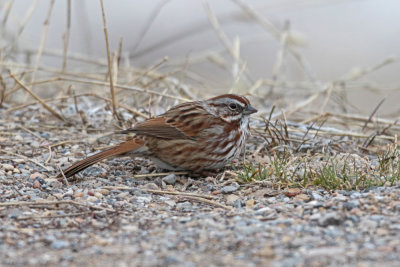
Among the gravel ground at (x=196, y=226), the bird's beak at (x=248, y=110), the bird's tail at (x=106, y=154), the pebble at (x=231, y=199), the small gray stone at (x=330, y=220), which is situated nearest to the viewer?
the gravel ground at (x=196, y=226)

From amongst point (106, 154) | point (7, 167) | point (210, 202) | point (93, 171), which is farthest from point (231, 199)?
point (7, 167)

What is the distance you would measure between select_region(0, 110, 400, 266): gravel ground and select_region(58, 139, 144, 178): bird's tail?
92 millimetres

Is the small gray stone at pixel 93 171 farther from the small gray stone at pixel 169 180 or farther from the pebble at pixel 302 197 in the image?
the pebble at pixel 302 197

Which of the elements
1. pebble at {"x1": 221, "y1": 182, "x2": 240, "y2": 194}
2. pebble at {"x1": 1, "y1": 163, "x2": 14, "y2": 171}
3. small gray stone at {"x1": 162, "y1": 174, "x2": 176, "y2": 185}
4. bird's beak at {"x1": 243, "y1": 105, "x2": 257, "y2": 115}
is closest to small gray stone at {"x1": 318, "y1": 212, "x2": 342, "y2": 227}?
pebble at {"x1": 221, "y1": 182, "x2": 240, "y2": 194}

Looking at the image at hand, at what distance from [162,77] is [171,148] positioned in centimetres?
158

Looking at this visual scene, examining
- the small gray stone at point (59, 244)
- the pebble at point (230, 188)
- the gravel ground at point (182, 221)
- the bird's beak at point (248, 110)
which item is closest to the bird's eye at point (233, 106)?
the bird's beak at point (248, 110)

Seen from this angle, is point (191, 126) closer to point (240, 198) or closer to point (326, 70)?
point (240, 198)

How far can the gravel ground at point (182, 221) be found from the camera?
2893 millimetres

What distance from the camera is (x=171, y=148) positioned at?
4.84 metres

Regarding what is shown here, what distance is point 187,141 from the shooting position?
16.0ft

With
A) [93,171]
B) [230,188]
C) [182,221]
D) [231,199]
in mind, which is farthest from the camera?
[93,171]

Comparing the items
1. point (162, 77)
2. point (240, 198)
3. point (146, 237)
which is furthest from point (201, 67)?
point (146, 237)

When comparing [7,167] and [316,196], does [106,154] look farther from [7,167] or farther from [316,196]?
[316,196]

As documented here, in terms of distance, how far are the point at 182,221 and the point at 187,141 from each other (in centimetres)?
142
